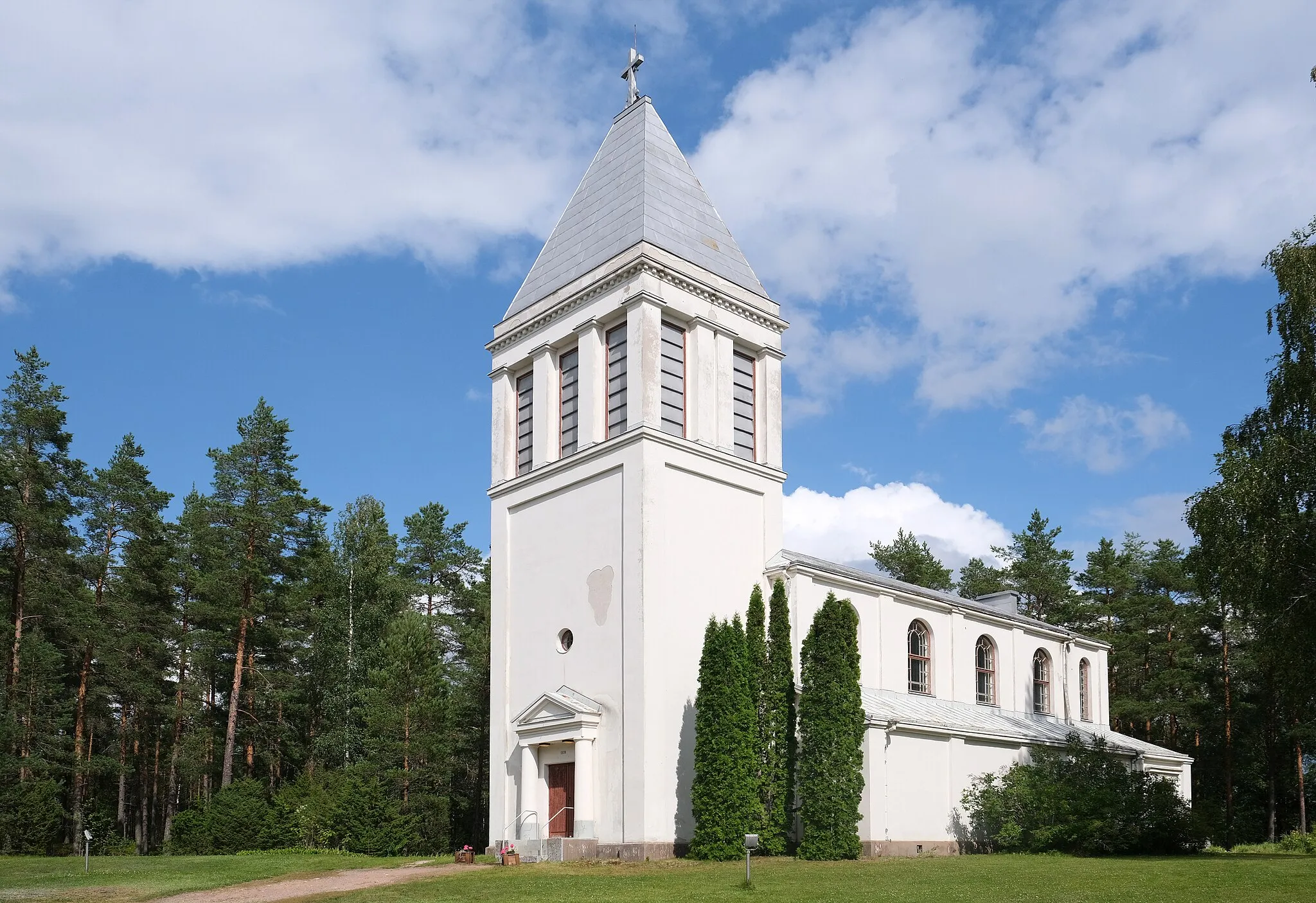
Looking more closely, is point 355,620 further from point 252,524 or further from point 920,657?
point 920,657

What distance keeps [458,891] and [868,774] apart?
11529 millimetres

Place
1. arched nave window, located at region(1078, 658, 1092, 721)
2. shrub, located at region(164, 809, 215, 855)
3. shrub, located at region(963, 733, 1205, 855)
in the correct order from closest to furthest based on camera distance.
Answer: shrub, located at region(963, 733, 1205, 855) → shrub, located at region(164, 809, 215, 855) → arched nave window, located at region(1078, 658, 1092, 721)

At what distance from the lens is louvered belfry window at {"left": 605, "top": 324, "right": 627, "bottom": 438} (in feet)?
96.1

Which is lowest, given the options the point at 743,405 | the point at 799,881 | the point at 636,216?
the point at 799,881

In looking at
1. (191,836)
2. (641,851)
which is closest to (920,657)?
(641,851)

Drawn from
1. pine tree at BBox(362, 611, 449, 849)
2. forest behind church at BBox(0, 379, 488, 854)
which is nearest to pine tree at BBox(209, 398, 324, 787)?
forest behind church at BBox(0, 379, 488, 854)

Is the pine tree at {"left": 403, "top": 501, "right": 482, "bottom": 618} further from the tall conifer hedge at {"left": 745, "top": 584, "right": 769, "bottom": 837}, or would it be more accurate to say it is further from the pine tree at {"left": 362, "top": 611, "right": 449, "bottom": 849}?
the tall conifer hedge at {"left": 745, "top": 584, "right": 769, "bottom": 837}

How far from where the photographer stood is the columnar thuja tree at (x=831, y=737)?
24.7 meters

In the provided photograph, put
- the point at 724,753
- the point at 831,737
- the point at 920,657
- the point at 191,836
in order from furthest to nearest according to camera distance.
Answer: the point at 191,836
the point at 920,657
the point at 831,737
the point at 724,753

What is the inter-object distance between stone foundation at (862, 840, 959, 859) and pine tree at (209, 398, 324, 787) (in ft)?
83.2

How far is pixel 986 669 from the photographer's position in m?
36.6

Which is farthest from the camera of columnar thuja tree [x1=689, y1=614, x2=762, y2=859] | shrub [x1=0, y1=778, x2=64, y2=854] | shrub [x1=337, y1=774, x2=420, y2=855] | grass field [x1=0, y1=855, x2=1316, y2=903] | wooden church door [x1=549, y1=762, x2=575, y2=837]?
shrub [x1=0, y1=778, x2=64, y2=854]

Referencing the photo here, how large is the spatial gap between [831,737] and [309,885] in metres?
11.6

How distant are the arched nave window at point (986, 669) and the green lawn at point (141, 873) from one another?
63.0 feet
